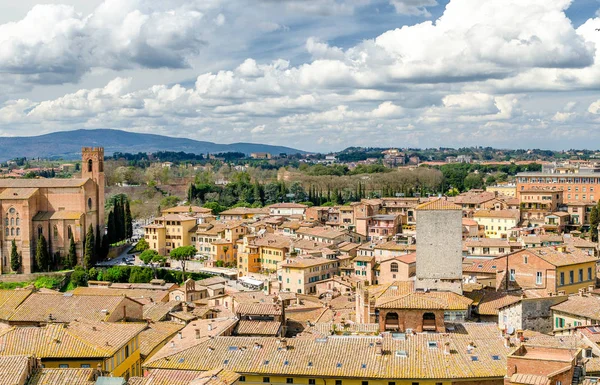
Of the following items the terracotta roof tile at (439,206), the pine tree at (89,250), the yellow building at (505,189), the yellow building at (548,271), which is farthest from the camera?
the yellow building at (505,189)

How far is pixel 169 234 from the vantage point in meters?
81.7

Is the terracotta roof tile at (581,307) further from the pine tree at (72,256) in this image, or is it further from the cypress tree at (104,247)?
the cypress tree at (104,247)

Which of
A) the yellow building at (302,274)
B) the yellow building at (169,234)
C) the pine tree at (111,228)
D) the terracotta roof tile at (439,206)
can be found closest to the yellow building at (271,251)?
the yellow building at (302,274)

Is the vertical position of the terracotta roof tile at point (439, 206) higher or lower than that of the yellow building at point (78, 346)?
higher

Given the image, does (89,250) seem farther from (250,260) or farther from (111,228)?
(250,260)

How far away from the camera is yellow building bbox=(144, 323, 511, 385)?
23812 millimetres

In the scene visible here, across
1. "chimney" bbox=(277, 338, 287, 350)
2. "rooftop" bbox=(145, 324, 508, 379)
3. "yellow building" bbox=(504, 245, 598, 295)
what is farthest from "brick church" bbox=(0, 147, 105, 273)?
"chimney" bbox=(277, 338, 287, 350)

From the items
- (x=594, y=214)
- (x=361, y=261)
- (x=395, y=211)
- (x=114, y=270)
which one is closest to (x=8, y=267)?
(x=114, y=270)

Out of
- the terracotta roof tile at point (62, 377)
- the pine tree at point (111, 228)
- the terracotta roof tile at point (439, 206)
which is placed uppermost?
the terracotta roof tile at point (439, 206)

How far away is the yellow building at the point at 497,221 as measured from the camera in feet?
254

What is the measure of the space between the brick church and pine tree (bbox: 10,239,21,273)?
511mm

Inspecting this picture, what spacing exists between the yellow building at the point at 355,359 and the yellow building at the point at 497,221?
2088 inches

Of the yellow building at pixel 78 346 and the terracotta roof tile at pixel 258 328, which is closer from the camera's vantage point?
the yellow building at pixel 78 346

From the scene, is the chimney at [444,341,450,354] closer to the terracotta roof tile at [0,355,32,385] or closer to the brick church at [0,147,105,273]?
the terracotta roof tile at [0,355,32,385]
